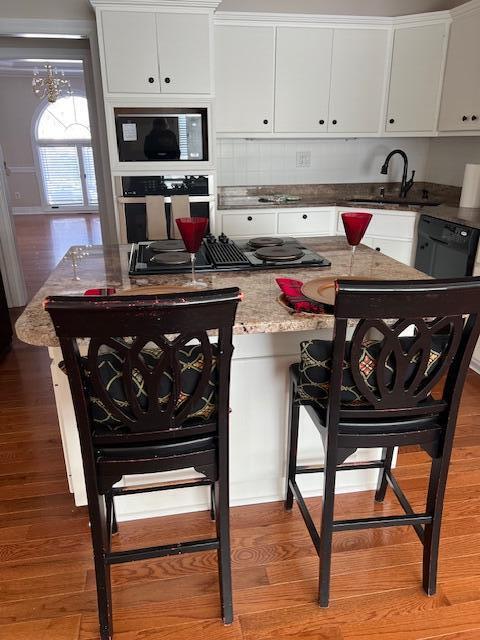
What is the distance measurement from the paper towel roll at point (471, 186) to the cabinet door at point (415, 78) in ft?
2.09

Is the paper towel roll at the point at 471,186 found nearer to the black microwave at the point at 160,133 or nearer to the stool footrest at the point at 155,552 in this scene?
the black microwave at the point at 160,133

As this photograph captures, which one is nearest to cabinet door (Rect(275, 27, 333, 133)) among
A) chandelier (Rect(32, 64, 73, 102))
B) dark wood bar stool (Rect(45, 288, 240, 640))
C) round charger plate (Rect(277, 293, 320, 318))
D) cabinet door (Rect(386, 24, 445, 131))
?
cabinet door (Rect(386, 24, 445, 131))

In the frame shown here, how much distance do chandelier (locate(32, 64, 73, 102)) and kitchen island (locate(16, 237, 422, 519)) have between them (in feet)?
21.4

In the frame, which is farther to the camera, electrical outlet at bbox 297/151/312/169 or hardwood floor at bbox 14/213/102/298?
hardwood floor at bbox 14/213/102/298

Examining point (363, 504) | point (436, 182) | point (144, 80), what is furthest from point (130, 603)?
point (436, 182)

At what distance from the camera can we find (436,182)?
418 centimetres

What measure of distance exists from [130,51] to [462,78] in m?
2.45

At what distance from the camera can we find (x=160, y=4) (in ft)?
9.89

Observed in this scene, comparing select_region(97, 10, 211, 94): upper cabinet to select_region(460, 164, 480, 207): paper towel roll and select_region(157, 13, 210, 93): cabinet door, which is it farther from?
select_region(460, 164, 480, 207): paper towel roll

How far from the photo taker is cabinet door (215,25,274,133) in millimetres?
3502

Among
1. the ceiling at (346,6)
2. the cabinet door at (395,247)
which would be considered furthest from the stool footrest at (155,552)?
the ceiling at (346,6)

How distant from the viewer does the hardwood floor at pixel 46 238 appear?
5.41 meters

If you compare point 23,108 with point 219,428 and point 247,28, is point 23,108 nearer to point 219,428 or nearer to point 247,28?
point 247,28

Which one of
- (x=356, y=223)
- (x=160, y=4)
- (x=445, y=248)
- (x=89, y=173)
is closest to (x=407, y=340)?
(x=356, y=223)
